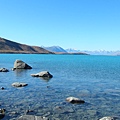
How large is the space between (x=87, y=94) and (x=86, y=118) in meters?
9.85

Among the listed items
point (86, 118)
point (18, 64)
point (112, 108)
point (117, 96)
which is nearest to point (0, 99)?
point (86, 118)

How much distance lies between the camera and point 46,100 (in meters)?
25.9

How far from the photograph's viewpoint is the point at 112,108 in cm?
2292

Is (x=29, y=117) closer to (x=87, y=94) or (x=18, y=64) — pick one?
(x=87, y=94)

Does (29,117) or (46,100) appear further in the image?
(46,100)

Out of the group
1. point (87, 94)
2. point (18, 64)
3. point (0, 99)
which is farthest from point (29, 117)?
point (18, 64)

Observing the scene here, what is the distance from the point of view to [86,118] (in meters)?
19.7

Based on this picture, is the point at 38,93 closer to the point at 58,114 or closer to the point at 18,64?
the point at 58,114

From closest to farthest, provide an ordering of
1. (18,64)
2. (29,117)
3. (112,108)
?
1. (29,117)
2. (112,108)
3. (18,64)

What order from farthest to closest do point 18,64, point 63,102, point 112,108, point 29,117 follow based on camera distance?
point 18,64, point 63,102, point 112,108, point 29,117

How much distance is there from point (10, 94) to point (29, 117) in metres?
11.8

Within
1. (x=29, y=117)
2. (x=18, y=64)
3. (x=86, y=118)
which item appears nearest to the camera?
(x=29, y=117)

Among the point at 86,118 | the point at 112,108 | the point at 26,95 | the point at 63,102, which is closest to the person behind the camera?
the point at 86,118

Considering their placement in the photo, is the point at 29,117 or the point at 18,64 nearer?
the point at 29,117
